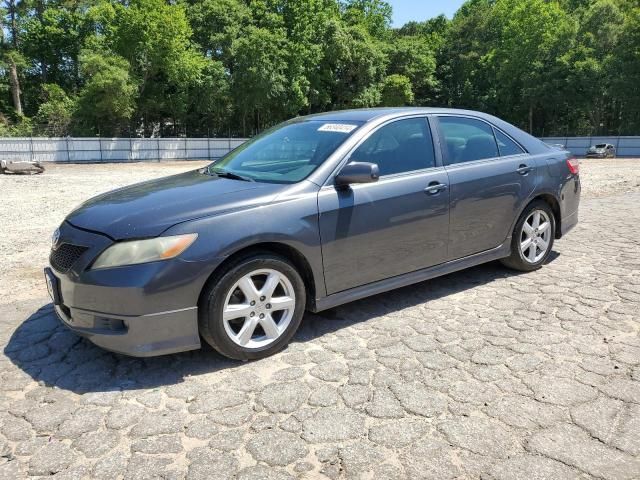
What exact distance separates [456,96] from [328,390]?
195ft

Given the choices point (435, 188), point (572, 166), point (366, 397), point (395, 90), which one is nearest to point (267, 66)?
point (395, 90)

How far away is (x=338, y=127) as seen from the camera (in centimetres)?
426

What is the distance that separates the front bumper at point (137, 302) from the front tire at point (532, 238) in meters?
3.19

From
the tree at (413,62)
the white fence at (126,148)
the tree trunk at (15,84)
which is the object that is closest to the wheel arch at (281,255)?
the white fence at (126,148)

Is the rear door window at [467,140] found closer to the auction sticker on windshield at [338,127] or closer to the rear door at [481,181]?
the rear door at [481,181]

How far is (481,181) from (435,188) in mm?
587

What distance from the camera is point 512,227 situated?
5004 millimetres

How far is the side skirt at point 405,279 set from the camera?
151 inches

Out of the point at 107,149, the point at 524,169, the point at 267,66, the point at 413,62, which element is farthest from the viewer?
the point at 413,62

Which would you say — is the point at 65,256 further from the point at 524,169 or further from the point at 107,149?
the point at 107,149

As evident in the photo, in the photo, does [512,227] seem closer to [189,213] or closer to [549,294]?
[549,294]

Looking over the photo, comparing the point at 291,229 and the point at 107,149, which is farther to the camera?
the point at 107,149

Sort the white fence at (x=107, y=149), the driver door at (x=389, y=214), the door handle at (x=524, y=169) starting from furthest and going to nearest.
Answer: the white fence at (x=107, y=149) < the door handle at (x=524, y=169) < the driver door at (x=389, y=214)

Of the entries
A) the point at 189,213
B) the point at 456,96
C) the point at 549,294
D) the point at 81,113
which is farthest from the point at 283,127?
the point at 456,96
